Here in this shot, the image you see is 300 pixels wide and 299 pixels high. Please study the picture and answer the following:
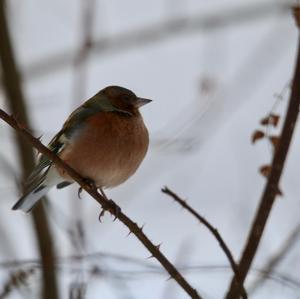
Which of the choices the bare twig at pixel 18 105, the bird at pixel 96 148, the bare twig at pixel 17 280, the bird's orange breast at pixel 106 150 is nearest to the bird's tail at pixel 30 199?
the bird at pixel 96 148

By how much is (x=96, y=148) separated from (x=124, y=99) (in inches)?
33.2

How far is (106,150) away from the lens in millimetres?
4352

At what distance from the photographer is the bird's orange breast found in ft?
14.3

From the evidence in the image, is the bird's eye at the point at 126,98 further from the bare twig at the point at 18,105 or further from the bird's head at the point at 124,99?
the bare twig at the point at 18,105

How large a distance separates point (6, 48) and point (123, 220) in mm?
3519

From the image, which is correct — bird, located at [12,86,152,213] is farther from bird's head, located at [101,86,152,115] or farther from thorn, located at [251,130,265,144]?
thorn, located at [251,130,265,144]

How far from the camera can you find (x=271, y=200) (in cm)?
291

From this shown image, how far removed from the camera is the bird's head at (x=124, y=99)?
4984mm

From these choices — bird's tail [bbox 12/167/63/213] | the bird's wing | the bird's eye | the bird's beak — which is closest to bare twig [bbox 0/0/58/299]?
bird's tail [bbox 12/167/63/213]

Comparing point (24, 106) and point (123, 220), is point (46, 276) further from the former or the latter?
point (123, 220)

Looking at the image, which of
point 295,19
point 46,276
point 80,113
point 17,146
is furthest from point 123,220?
point 17,146

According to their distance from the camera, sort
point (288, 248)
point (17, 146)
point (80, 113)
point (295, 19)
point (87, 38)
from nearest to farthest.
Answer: point (295, 19) → point (288, 248) → point (80, 113) → point (87, 38) → point (17, 146)

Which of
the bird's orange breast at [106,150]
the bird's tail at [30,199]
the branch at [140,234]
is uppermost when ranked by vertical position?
the branch at [140,234]

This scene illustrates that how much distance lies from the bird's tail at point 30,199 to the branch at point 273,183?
89.3 inches
